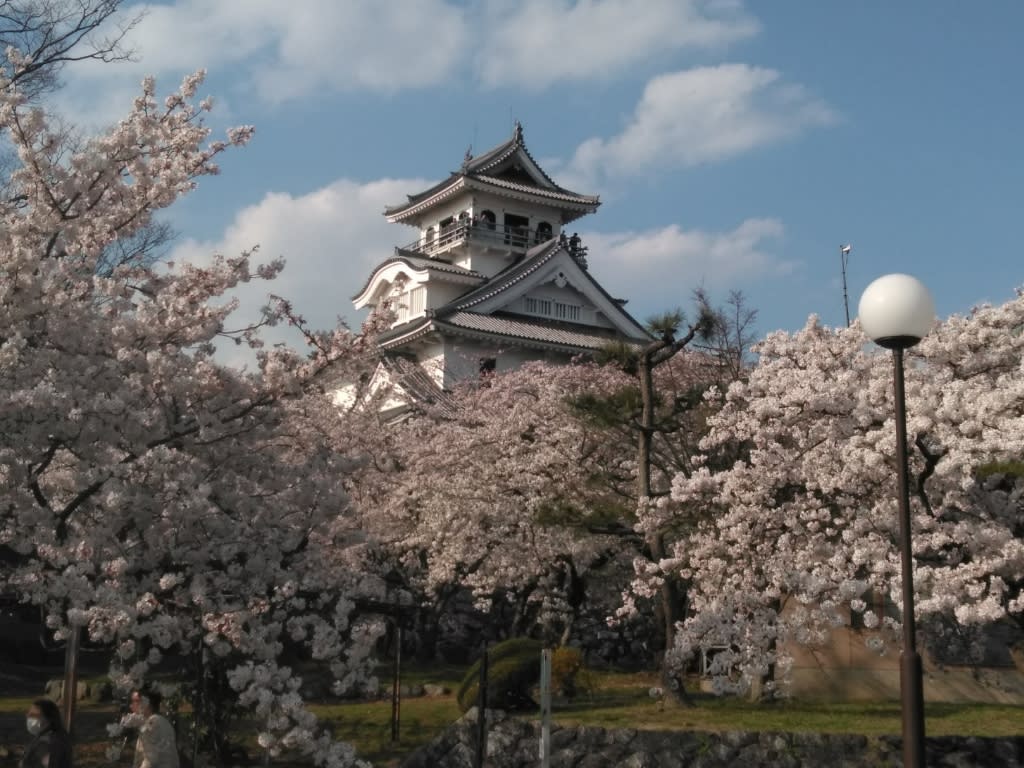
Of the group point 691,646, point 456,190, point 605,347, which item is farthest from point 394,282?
point 691,646

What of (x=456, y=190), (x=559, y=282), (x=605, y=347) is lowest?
(x=605, y=347)

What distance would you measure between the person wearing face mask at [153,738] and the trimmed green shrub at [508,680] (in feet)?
20.3

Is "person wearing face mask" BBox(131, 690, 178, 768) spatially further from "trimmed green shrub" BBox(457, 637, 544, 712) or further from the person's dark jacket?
"trimmed green shrub" BBox(457, 637, 544, 712)

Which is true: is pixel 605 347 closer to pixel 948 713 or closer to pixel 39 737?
pixel 948 713

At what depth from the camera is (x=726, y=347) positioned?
22.7 m

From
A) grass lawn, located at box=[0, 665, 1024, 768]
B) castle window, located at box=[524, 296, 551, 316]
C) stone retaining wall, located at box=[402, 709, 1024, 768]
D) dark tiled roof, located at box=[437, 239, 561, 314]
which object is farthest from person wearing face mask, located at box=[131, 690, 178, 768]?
castle window, located at box=[524, 296, 551, 316]

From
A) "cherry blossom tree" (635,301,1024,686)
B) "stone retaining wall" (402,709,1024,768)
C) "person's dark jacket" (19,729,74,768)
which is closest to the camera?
"person's dark jacket" (19,729,74,768)

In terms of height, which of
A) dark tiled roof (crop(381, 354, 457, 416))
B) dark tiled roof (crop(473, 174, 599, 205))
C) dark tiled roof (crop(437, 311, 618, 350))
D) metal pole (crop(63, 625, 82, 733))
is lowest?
metal pole (crop(63, 625, 82, 733))

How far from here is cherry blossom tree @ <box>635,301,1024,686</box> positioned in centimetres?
1148

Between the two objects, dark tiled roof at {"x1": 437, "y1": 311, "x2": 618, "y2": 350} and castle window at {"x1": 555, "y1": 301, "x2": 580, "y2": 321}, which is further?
castle window at {"x1": 555, "y1": 301, "x2": 580, "y2": 321}

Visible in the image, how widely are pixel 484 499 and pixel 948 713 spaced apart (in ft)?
31.3

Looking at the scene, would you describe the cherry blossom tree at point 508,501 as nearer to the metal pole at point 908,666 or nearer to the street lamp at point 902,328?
the street lamp at point 902,328

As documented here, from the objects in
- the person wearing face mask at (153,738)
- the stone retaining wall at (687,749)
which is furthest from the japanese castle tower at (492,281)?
the person wearing face mask at (153,738)

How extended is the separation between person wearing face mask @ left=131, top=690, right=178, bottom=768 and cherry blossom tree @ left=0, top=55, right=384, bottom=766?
1.15 feet
